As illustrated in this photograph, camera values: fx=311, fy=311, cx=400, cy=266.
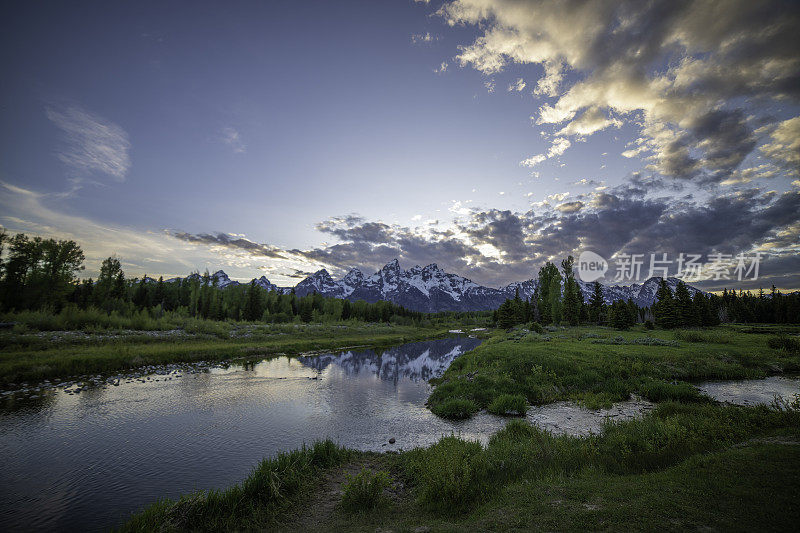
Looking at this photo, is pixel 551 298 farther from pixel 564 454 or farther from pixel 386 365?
pixel 564 454

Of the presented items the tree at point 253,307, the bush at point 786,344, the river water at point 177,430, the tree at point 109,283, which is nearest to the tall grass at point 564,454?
the river water at point 177,430

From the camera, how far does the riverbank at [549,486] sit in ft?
19.8

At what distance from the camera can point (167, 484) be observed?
10930 mm

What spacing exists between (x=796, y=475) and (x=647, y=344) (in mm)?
35682

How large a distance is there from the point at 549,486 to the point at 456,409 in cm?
1079

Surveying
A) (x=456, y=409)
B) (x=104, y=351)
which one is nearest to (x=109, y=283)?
(x=104, y=351)

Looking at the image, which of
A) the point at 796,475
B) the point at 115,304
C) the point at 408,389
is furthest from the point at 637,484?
the point at 115,304

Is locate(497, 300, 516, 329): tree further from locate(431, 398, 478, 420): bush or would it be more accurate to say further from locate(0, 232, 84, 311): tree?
locate(0, 232, 84, 311): tree

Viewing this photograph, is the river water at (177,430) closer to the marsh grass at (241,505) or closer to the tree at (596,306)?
the marsh grass at (241,505)

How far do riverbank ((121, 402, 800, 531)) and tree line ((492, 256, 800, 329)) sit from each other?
59.5m

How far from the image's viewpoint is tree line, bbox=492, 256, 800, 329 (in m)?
61.0

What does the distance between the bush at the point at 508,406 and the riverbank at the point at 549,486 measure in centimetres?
582

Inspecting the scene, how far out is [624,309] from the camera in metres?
59.7

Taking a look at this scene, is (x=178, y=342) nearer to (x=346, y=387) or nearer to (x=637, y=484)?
(x=346, y=387)
